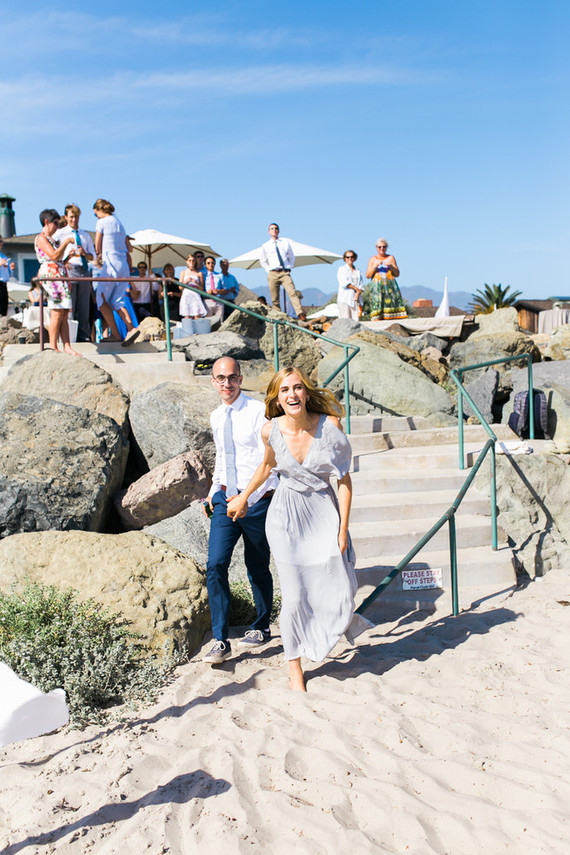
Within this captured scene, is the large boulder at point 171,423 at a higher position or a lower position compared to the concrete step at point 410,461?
Result: higher

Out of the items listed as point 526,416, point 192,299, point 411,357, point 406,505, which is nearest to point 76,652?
point 406,505

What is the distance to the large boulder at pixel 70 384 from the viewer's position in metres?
7.88

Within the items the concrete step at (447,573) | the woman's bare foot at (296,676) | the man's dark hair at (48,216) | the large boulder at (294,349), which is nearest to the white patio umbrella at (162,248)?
the large boulder at (294,349)

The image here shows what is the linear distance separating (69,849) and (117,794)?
14.0 inches

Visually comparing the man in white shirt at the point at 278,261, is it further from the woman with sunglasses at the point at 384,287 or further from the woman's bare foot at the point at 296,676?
the woman's bare foot at the point at 296,676

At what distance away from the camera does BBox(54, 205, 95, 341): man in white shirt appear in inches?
338

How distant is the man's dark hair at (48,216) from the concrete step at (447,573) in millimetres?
5286

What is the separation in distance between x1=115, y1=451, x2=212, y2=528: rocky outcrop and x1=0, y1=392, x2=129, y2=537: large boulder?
0.68 ft

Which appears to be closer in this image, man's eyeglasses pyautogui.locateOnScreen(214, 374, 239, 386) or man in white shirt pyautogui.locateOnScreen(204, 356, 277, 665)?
man in white shirt pyautogui.locateOnScreen(204, 356, 277, 665)

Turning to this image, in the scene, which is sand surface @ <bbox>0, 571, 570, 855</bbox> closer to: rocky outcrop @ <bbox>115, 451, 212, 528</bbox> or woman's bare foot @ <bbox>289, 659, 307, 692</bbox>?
woman's bare foot @ <bbox>289, 659, 307, 692</bbox>

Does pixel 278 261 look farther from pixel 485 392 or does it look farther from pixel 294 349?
pixel 485 392

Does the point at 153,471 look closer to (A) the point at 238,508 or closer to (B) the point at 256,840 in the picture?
(A) the point at 238,508

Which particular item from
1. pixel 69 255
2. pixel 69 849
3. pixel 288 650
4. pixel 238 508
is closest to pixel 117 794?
pixel 69 849

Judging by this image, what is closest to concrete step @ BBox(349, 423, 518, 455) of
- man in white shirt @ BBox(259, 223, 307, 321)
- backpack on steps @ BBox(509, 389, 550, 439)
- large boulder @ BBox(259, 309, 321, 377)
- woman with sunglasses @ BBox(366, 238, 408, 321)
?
backpack on steps @ BBox(509, 389, 550, 439)
